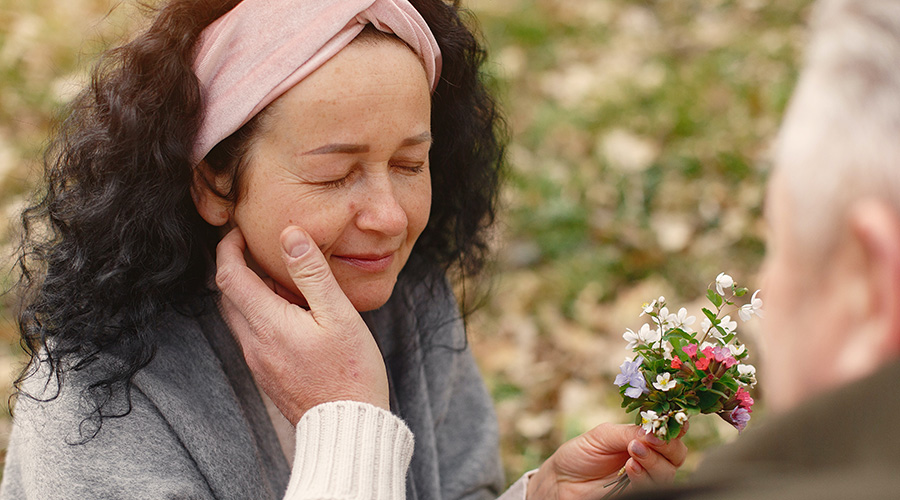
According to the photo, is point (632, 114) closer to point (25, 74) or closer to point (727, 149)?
point (727, 149)

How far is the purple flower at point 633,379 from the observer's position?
160 cm

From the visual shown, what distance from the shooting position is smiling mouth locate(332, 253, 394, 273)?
1933mm

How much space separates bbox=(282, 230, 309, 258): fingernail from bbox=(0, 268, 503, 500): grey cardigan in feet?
1.29

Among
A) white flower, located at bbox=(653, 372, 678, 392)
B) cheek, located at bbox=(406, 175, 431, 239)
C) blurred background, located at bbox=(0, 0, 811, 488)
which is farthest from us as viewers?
blurred background, located at bbox=(0, 0, 811, 488)

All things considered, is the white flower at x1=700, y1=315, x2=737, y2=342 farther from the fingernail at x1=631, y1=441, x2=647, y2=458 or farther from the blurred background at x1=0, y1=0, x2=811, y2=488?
the blurred background at x1=0, y1=0, x2=811, y2=488

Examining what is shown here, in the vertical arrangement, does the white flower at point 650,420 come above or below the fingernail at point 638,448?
above

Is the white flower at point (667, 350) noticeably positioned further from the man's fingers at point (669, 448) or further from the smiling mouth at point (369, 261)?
the smiling mouth at point (369, 261)

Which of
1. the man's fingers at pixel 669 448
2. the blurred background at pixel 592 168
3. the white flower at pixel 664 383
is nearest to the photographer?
the white flower at pixel 664 383

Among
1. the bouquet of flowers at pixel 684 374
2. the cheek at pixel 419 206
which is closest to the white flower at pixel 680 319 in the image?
the bouquet of flowers at pixel 684 374

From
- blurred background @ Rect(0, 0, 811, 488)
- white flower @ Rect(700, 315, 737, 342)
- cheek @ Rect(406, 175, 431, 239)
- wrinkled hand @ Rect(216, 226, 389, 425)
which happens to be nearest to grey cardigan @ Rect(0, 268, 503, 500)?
wrinkled hand @ Rect(216, 226, 389, 425)

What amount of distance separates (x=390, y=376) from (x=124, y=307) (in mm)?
869

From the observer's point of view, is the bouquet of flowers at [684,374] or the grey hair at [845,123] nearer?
the grey hair at [845,123]

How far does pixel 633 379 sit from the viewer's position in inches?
63.1

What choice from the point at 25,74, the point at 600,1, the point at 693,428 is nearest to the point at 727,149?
the point at 693,428
